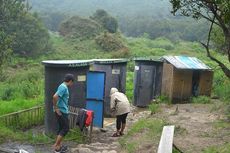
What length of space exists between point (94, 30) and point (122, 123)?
136ft

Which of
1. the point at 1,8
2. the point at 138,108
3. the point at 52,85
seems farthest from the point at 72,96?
the point at 1,8

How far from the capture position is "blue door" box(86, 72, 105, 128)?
38.3 feet

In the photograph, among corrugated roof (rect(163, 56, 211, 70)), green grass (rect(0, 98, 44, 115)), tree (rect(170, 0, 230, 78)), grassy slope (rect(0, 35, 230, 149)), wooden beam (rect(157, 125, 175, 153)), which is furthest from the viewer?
corrugated roof (rect(163, 56, 211, 70))

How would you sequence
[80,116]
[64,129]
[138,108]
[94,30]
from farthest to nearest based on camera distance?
[94,30], [138,108], [80,116], [64,129]

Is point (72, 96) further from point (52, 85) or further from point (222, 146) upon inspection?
point (222, 146)

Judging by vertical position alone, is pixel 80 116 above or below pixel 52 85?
below

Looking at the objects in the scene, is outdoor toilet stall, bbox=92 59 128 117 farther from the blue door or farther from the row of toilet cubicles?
the blue door

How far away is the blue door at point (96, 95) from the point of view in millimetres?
11688

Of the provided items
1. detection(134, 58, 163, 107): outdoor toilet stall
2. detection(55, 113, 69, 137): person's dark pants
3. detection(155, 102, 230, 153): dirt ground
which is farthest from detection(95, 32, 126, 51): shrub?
detection(55, 113, 69, 137): person's dark pants

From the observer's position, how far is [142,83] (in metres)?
16.1

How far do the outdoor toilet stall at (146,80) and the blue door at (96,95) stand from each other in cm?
438

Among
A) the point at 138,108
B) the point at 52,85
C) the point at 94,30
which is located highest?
the point at 94,30

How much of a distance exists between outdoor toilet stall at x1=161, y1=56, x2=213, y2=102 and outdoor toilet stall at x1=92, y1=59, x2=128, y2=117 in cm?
208

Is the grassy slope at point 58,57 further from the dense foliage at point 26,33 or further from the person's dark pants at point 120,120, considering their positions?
the person's dark pants at point 120,120
